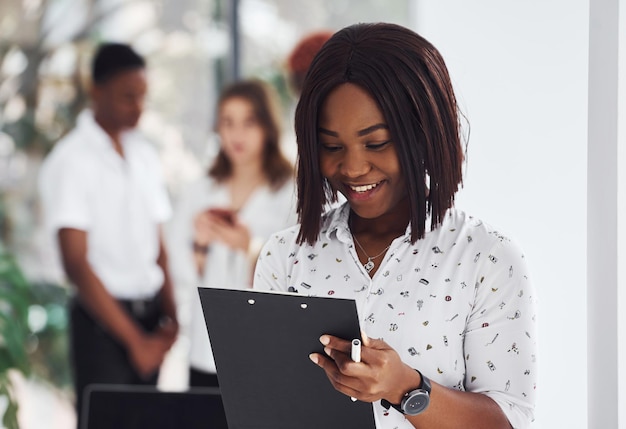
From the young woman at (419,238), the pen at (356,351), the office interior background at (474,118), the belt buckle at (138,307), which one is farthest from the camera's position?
the belt buckle at (138,307)

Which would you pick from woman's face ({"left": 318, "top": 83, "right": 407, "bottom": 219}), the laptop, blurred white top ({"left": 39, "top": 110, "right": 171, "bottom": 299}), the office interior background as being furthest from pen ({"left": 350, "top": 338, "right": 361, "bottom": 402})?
blurred white top ({"left": 39, "top": 110, "right": 171, "bottom": 299})

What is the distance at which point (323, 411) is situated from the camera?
1.27 meters

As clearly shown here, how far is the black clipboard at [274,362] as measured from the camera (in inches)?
47.1

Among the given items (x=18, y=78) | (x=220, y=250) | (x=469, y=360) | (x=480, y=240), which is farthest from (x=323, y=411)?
(x=18, y=78)

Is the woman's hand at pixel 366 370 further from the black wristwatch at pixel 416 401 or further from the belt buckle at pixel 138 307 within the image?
the belt buckle at pixel 138 307

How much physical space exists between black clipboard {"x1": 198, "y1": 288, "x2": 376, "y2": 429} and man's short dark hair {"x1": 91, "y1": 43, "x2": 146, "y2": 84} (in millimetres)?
2583

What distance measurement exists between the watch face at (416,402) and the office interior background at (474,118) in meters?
0.48

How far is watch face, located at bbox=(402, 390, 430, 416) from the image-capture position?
3.91ft

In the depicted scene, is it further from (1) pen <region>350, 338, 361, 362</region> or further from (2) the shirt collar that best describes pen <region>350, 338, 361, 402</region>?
(2) the shirt collar

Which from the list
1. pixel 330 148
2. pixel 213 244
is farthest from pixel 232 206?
pixel 330 148

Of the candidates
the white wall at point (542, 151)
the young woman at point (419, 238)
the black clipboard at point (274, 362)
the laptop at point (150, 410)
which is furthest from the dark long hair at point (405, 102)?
the white wall at point (542, 151)

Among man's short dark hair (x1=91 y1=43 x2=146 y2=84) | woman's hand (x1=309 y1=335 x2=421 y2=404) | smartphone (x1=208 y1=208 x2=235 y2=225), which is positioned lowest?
smartphone (x1=208 y1=208 x2=235 y2=225)

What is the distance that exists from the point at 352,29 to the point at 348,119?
0.16m

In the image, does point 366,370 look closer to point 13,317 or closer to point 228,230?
point 228,230
